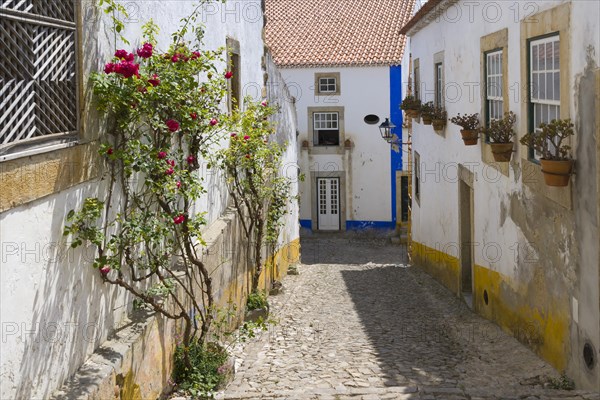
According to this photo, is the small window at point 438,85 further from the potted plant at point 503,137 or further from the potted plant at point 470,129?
the potted plant at point 503,137

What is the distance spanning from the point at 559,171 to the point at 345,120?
2040 centimetres

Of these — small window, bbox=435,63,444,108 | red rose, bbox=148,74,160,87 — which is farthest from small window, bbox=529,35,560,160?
small window, bbox=435,63,444,108

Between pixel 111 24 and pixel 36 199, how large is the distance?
1959mm

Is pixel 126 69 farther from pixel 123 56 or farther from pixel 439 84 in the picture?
pixel 439 84

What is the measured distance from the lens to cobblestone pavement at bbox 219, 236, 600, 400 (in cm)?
617

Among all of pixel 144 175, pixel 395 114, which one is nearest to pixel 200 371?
pixel 144 175

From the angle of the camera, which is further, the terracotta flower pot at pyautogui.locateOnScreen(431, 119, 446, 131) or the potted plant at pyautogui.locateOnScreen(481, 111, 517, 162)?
the terracotta flower pot at pyautogui.locateOnScreen(431, 119, 446, 131)

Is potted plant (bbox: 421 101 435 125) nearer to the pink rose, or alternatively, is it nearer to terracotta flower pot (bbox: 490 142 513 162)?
terracotta flower pot (bbox: 490 142 513 162)

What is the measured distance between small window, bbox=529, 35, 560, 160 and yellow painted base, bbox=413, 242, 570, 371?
1468 mm

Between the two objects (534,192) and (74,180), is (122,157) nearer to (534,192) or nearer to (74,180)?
(74,180)

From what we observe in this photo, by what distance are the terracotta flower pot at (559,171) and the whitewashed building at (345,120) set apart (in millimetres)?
19633

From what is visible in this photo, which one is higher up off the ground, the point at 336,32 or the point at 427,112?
the point at 336,32

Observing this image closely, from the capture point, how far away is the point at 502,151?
8.29 m

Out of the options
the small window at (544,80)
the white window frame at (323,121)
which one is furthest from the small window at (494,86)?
the white window frame at (323,121)
